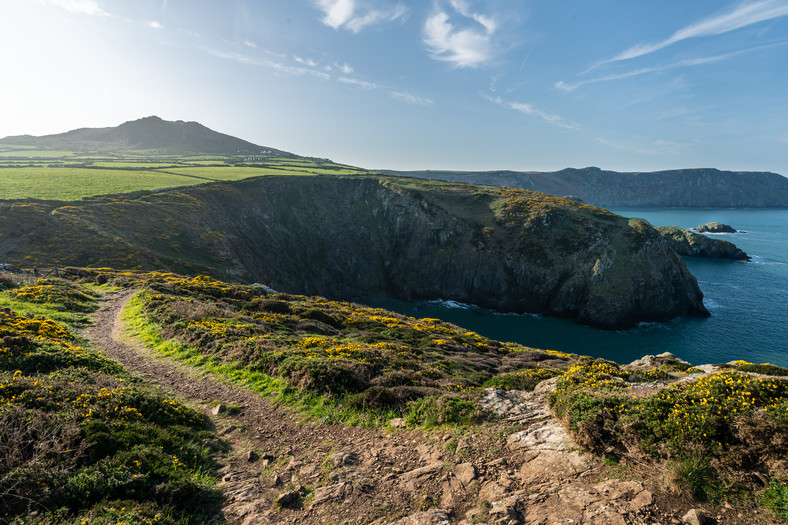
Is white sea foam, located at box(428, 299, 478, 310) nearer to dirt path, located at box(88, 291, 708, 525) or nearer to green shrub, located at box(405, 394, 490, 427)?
dirt path, located at box(88, 291, 708, 525)

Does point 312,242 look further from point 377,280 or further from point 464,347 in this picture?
point 464,347

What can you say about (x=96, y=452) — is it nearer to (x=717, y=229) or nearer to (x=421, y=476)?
(x=421, y=476)

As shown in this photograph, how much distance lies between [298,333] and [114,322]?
13364 millimetres

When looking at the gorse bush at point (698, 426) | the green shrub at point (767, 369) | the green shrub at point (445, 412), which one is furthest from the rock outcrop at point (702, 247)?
the green shrub at point (445, 412)

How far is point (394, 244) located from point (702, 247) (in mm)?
114010

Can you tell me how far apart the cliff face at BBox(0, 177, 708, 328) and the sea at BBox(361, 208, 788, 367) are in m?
3.81

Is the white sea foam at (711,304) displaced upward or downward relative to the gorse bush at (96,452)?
downward

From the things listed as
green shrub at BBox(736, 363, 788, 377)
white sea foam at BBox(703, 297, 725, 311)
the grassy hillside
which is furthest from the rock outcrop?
the grassy hillside

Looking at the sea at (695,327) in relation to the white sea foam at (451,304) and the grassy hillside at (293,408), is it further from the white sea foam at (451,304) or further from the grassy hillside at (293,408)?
the grassy hillside at (293,408)

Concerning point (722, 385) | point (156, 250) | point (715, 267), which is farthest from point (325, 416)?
point (715, 267)

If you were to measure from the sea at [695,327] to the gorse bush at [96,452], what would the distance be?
60.1 meters

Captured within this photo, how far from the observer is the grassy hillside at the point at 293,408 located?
21.3ft

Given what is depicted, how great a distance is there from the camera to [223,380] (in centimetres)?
1533

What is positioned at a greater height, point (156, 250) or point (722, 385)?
point (722, 385)
